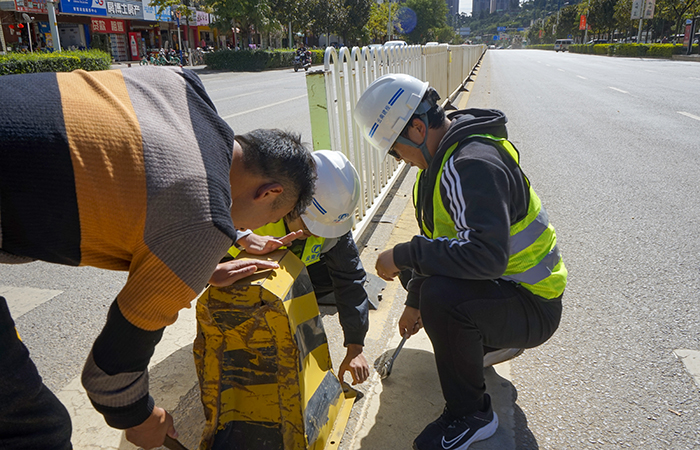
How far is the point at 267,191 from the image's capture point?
1.47 meters

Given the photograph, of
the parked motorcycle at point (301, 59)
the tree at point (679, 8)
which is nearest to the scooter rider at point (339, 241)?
the parked motorcycle at point (301, 59)

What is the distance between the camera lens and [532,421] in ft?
7.04

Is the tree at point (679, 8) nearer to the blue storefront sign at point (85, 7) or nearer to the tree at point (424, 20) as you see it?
the blue storefront sign at point (85, 7)

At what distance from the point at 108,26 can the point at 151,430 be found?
142ft

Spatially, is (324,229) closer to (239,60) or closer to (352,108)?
(352,108)

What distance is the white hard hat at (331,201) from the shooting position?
7.47 ft

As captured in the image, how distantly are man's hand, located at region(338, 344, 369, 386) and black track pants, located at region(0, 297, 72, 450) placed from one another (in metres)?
1.18

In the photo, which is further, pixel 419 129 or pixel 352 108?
pixel 352 108

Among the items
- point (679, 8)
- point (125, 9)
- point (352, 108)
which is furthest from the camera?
point (679, 8)

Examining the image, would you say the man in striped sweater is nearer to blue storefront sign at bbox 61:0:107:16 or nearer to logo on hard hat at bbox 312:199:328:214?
logo on hard hat at bbox 312:199:328:214

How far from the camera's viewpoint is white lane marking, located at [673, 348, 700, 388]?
8.00 feet

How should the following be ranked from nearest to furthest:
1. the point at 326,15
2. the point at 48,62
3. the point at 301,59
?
the point at 48,62 → the point at 301,59 → the point at 326,15

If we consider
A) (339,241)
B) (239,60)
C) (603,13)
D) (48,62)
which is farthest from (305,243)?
(603,13)

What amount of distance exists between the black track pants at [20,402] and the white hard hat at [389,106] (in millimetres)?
1536
